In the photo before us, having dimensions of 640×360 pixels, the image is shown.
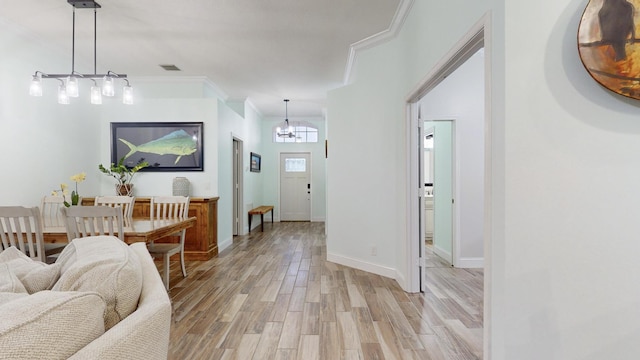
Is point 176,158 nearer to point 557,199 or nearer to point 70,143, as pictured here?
point 70,143

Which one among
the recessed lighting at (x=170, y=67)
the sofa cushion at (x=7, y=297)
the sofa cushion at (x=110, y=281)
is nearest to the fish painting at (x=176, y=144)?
the recessed lighting at (x=170, y=67)

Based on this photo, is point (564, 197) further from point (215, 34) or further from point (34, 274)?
point (215, 34)

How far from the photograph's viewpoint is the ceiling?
322 cm

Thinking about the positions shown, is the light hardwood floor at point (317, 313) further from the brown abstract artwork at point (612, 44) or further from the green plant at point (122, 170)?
the brown abstract artwork at point (612, 44)

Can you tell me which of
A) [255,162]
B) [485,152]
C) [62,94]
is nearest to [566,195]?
[485,152]

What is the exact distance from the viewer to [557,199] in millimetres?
1568

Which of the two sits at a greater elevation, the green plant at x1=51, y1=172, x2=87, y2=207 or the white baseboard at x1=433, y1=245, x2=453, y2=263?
the green plant at x1=51, y1=172, x2=87, y2=207

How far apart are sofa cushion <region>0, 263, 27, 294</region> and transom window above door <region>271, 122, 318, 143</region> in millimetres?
8069

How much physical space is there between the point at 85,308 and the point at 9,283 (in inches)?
13.9

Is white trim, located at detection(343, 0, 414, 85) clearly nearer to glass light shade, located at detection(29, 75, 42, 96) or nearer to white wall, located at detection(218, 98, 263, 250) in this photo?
white wall, located at detection(218, 98, 263, 250)

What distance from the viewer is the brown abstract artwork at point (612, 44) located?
1.46m

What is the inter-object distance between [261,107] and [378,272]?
5.14m

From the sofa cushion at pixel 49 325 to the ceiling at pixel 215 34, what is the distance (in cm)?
304

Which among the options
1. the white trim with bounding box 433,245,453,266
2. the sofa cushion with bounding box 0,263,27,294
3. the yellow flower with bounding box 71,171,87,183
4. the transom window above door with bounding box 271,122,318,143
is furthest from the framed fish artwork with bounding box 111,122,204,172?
the sofa cushion with bounding box 0,263,27,294
